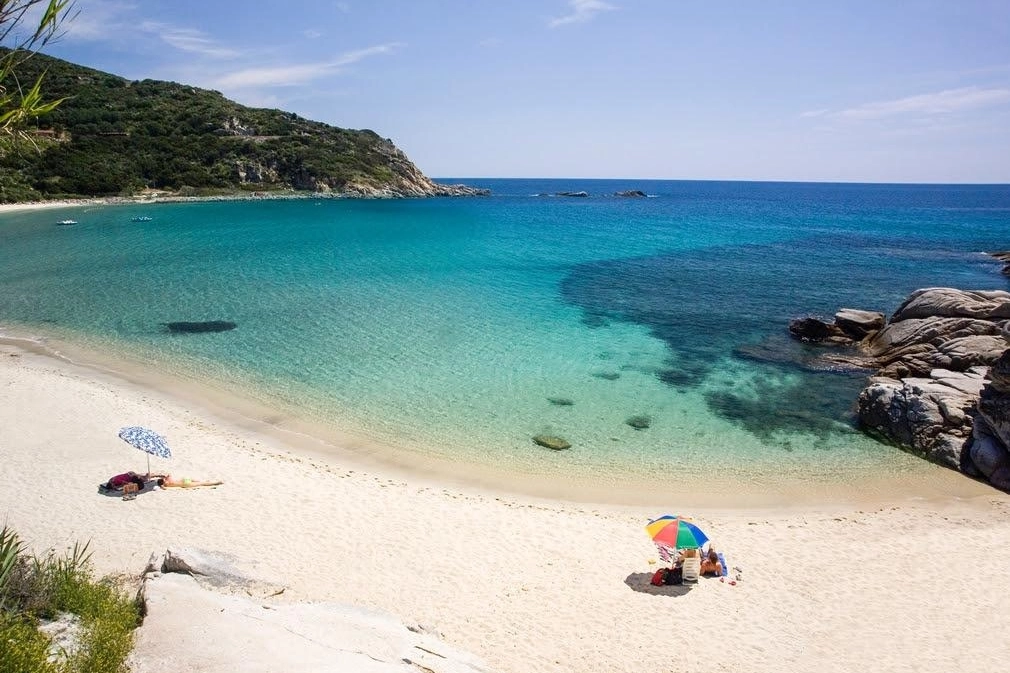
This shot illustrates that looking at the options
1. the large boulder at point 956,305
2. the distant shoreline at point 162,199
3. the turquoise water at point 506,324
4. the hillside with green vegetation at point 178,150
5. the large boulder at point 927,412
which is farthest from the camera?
the hillside with green vegetation at point 178,150

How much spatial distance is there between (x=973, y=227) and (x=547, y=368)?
99699mm

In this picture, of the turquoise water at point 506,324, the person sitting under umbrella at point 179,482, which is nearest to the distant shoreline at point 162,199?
the turquoise water at point 506,324

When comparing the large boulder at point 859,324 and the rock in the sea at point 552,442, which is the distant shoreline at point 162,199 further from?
the large boulder at point 859,324

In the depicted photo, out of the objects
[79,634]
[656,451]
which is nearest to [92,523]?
[79,634]

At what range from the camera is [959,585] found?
13.2 meters

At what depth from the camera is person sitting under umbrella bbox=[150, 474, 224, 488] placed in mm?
15266

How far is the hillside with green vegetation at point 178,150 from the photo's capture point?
90.4m

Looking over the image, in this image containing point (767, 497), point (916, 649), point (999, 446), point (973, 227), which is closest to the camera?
point (916, 649)

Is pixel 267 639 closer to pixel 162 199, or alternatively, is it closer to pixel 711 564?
pixel 711 564

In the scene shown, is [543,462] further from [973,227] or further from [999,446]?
[973,227]

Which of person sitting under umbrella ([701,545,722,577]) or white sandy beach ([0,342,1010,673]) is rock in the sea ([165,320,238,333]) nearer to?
white sandy beach ([0,342,1010,673])

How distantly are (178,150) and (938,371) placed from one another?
117661mm

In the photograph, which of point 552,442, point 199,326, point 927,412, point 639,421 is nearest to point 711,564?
point 552,442

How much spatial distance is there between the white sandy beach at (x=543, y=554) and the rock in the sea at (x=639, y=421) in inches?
170
